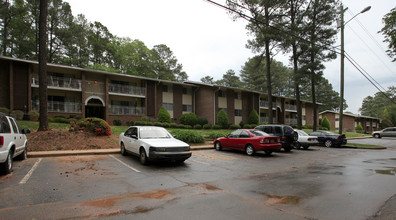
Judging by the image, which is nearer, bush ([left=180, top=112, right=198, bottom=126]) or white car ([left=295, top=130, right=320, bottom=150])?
white car ([left=295, top=130, right=320, bottom=150])

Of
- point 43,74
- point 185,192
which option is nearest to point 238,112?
point 43,74

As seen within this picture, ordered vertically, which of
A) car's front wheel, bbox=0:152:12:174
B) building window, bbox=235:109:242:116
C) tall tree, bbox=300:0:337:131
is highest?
tall tree, bbox=300:0:337:131

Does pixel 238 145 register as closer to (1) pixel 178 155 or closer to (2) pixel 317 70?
(1) pixel 178 155

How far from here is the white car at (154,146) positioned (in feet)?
26.6

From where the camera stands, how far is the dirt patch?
11572 mm

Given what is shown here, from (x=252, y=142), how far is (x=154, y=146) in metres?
6.02

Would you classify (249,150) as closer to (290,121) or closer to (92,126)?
(92,126)

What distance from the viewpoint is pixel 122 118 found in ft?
88.9

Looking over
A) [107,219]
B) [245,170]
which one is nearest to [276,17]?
[245,170]

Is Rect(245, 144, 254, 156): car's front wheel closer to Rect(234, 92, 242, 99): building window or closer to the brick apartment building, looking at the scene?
the brick apartment building

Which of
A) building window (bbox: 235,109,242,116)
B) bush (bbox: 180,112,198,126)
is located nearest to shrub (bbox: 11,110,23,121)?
bush (bbox: 180,112,198,126)

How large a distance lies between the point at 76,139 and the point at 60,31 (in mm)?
31123

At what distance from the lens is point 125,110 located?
27.7m

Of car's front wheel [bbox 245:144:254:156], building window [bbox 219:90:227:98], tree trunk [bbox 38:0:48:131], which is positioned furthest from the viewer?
building window [bbox 219:90:227:98]
